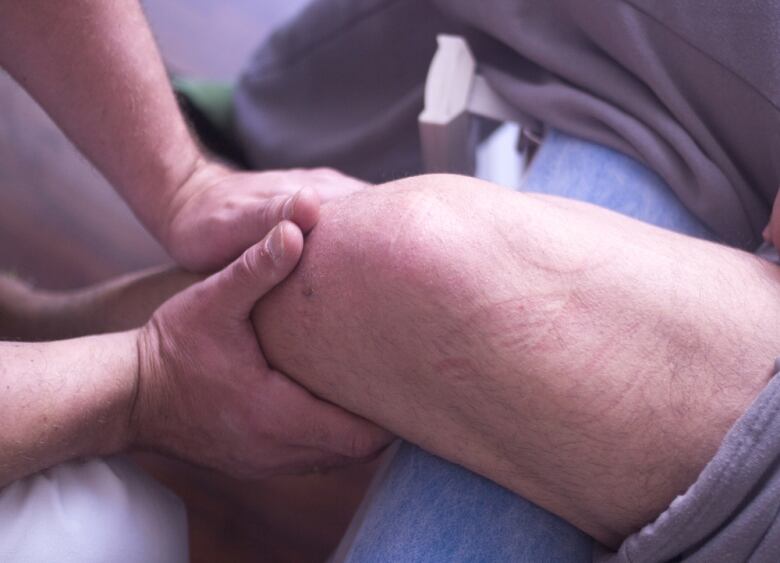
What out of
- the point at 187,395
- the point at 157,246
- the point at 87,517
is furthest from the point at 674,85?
the point at 157,246

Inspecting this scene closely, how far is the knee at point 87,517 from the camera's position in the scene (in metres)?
0.70

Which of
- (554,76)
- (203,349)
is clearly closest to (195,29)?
(554,76)

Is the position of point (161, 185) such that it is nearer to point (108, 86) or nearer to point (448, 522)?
point (108, 86)

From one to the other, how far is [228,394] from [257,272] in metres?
0.16

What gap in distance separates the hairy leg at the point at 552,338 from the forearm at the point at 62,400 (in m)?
0.28

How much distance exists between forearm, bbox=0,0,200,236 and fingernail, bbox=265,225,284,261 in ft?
1.16

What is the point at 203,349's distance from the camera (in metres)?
0.78

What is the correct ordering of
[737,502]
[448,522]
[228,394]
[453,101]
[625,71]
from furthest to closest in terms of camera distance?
1. [453,101]
2. [625,71]
3. [228,394]
4. [448,522]
5. [737,502]

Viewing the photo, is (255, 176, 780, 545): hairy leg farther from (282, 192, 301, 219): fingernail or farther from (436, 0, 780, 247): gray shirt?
(436, 0, 780, 247): gray shirt

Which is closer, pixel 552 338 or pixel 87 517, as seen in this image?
pixel 552 338

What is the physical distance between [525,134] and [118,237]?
0.99 metres

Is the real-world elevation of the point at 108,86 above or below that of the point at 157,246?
above

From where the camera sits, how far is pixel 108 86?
0.91 metres

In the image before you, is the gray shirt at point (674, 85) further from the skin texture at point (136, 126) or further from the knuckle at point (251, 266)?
the knuckle at point (251, 266)
